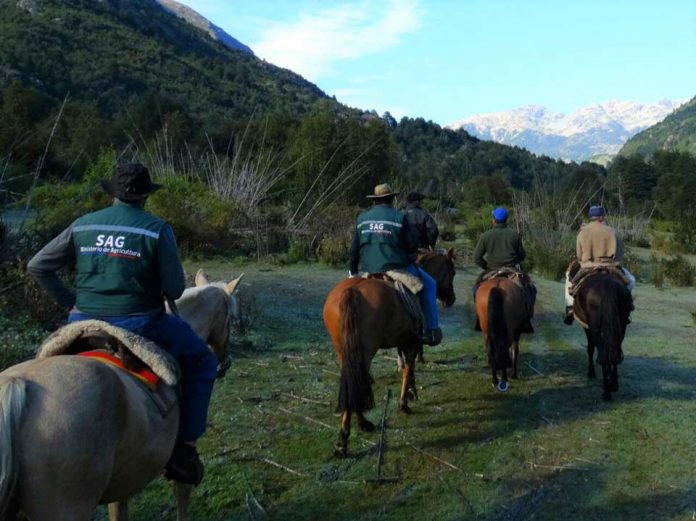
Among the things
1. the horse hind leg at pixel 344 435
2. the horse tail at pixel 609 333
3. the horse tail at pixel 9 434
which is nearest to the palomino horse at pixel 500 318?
the horse tail at pixel 609 333

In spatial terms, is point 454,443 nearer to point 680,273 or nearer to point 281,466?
point 281,466

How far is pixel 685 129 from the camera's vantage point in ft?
552

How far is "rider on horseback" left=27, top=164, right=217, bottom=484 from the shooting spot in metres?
3.38

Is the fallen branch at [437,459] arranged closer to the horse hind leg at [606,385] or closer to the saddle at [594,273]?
the horse hind leg at [606,385]

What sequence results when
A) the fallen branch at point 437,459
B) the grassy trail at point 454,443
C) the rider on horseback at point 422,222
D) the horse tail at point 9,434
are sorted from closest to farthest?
the horse tail at point 9,434 < the grassy trail at point 454,443 < the fallen branch at point 437,459 < the rider on horseback at point 422,222

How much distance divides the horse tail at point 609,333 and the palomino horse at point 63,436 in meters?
5.82

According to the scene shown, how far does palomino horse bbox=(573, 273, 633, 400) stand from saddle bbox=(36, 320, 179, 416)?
18.2ft

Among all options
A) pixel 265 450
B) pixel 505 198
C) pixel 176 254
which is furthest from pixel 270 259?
pixel 505 198

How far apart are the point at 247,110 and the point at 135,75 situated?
30.1 ft

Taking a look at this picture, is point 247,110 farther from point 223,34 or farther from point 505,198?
point 223,34

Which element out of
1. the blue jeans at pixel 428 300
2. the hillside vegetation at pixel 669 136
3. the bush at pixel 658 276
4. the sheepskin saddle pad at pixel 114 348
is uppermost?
the hillside vegetation at pixel 669 136

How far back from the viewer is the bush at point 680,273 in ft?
61.2

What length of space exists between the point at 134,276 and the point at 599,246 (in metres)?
6.57

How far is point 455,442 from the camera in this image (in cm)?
603
